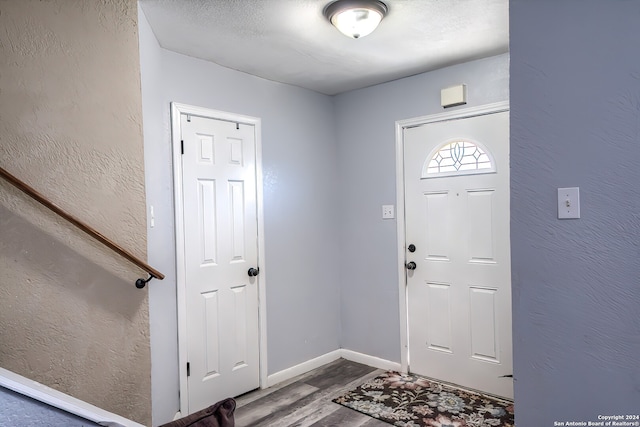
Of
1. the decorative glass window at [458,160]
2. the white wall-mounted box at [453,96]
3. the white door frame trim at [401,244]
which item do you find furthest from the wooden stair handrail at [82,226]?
the white wall-mounted box at [453,96]

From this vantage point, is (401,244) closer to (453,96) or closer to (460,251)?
(460,251)

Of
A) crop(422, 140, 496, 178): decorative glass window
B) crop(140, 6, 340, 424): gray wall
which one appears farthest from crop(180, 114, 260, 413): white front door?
crop(422, 140, 496, 178): decorative glass window

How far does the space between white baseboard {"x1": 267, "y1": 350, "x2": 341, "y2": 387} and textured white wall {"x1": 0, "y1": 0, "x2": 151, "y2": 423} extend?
53.4 inches

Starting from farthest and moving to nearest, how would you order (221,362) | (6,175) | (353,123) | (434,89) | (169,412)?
(353,123) → (434,89) → (221,362) → (169,412) → (6,175)

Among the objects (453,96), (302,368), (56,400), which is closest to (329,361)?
(302,368)

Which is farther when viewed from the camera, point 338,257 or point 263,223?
point 338,257

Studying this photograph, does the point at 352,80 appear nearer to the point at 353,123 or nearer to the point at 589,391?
the point at 353,123

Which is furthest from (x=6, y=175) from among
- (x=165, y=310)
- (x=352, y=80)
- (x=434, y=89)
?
(x=434, y=89)

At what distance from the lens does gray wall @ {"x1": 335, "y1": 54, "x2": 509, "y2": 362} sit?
3.29m

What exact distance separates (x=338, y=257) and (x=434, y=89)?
5.40 feet

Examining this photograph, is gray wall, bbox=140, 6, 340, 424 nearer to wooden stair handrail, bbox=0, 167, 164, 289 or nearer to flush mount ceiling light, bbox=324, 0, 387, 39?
wooden stair handrail, bbox=0, 167, 164, 289

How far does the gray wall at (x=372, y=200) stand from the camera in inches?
130

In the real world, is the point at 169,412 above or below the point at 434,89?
below

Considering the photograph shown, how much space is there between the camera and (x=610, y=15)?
133 centimetres
